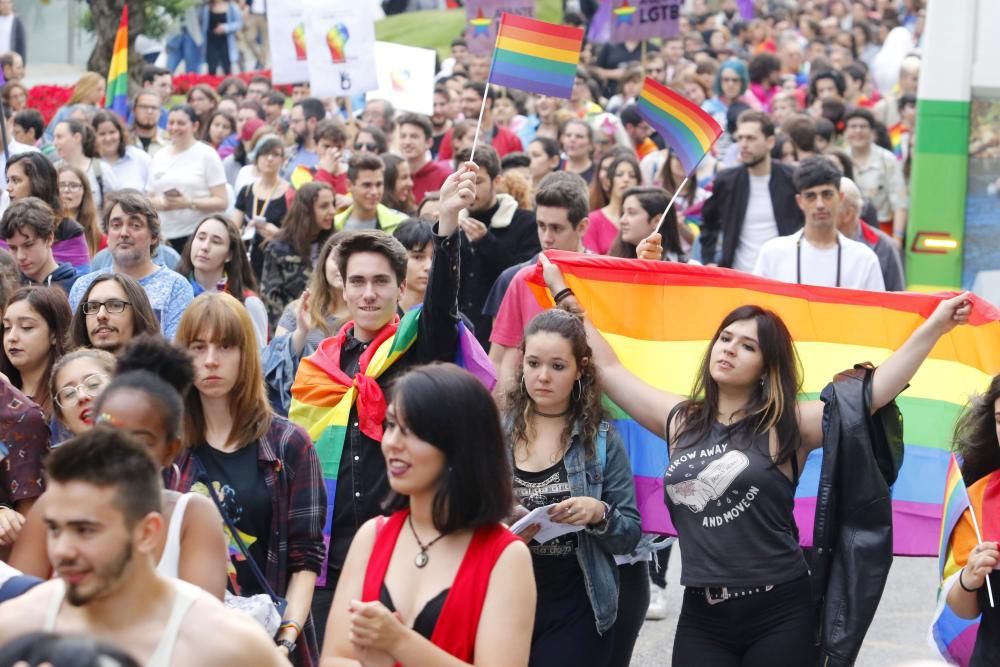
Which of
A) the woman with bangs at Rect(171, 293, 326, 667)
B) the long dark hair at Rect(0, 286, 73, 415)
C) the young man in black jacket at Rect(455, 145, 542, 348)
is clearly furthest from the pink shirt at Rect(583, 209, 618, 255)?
the woman with bangs at Rect(171, 293, 326, 667)

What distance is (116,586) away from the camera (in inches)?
135

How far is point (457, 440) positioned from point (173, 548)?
2.67 feet

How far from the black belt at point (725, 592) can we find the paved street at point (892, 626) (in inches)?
94.6

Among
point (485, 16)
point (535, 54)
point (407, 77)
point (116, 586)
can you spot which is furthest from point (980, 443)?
point (485, 16)

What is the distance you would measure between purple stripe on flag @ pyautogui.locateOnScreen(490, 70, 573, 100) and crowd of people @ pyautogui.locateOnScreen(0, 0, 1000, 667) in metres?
0.54

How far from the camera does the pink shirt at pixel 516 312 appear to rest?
701cm

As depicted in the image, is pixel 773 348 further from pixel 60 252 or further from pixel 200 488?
pixel 60 252

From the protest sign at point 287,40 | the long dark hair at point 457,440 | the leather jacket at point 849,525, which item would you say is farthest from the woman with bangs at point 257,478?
the protest sign at point 287,40

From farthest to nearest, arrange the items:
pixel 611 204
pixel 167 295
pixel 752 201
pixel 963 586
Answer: pixel 752 201
pixel 611 204
pixel 167 295
pixel 963 586

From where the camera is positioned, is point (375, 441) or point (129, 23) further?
point (129, 23)

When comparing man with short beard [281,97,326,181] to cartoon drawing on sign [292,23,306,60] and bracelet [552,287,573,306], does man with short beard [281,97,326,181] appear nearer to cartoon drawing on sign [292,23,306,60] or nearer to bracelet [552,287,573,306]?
cartoon drawing on sign [292,23,306,60]

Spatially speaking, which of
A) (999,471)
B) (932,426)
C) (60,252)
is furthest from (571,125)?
(999,471)

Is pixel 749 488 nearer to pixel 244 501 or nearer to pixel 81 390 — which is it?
pixel 244 501

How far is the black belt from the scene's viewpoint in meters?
5.39
